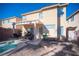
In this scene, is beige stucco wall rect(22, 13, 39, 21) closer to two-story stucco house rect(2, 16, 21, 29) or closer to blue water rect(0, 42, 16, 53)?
two-story stucco house rect(2, 16, 21, 29)

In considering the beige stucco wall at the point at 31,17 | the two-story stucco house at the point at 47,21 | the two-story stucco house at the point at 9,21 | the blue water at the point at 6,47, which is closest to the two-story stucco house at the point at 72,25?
the two-story stucco house at the point at 47,21

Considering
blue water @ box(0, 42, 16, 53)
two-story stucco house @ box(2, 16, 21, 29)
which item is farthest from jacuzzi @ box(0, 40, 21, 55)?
two-story stucco house @ box(2, 16, 21, 29)

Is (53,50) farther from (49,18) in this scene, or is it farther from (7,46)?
(7,46)

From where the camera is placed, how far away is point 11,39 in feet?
11.8

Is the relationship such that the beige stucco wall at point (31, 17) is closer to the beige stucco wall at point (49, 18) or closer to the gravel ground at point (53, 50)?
the beige stucco wall at point (49, 18)

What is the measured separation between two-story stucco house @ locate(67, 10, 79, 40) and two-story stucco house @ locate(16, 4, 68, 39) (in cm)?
8

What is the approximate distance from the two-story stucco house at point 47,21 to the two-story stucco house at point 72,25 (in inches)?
3.2

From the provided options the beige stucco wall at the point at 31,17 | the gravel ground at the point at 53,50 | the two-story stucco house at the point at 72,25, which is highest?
the beige stucco wall at the point at 31,17

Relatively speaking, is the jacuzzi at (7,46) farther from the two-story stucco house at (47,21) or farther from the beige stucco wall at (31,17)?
the beige stucco wall at (31,17)

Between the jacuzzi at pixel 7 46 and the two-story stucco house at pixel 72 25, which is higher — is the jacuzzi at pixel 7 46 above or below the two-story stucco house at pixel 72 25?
below

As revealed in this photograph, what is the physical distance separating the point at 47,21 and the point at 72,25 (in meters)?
0.41

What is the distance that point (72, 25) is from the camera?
11.7 feet

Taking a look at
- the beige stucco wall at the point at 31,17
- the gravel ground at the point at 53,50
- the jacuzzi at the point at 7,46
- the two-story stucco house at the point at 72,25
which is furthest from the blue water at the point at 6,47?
the two-story stucco house at the point at 72,25

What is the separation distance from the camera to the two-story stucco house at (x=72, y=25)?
3555 mm
